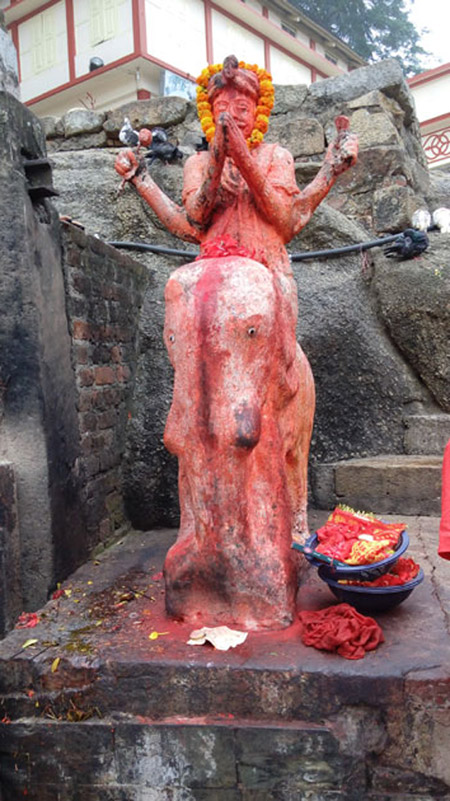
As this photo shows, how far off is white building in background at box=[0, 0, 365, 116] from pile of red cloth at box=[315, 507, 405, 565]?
27.6 feet

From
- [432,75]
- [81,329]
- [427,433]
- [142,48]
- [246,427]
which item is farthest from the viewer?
[432,75]

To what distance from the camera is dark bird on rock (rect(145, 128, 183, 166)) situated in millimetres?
5465

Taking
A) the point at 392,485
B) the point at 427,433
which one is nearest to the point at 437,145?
the point at 427,433

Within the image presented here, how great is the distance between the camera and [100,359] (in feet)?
12.8

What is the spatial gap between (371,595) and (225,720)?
0.71 m

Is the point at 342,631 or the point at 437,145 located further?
the point at 437,145

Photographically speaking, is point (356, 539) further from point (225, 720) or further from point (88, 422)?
point (88, 422)

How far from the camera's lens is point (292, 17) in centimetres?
1184

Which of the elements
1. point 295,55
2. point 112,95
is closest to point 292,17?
point 295,55

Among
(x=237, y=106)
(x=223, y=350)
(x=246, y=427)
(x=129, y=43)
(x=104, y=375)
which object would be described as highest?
(x=129, y=43)

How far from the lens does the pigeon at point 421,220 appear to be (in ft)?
17.2

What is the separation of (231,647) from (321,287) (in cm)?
303

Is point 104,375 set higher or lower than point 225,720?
higher

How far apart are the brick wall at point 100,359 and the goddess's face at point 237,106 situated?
1.02 m
